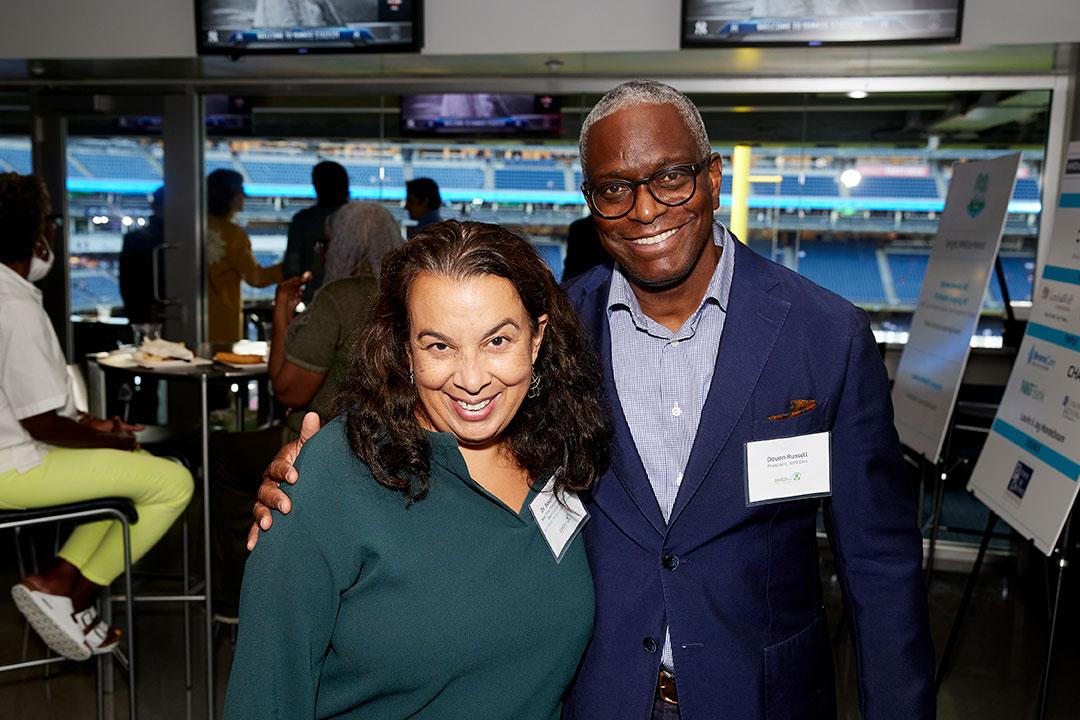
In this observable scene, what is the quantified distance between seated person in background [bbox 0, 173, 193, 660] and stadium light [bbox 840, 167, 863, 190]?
170 inches

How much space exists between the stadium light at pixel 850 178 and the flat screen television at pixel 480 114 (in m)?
1.76

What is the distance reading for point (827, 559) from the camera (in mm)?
5223

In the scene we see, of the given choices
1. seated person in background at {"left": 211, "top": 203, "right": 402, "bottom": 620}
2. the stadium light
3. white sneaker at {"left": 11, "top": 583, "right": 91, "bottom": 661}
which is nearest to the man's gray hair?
seated person in background at {"left": 211, "top": 203, "right": 402, "bottom": 620}

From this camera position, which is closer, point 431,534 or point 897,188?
point 431,534

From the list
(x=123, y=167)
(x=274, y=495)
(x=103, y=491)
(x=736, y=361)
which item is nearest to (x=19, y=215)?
(x=103, y=491)

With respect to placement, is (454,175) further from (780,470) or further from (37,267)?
(780,470)

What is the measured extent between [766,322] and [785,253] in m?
4.78

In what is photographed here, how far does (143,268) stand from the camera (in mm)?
6445

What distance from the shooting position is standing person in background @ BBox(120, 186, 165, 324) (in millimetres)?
6387

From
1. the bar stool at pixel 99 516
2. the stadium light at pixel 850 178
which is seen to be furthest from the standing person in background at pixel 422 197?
the bar stool at pixel 99 516

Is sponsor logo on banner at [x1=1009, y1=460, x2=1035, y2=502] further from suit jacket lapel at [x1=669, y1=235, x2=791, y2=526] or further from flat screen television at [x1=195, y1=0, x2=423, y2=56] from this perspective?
flat screen television at [x1=195, y1=0, x2=423, y2=56]

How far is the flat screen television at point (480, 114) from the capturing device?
603cm

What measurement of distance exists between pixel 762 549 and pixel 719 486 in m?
0.13

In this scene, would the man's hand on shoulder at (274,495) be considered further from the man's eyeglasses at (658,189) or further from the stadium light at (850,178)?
the stadium light at (850,178)
